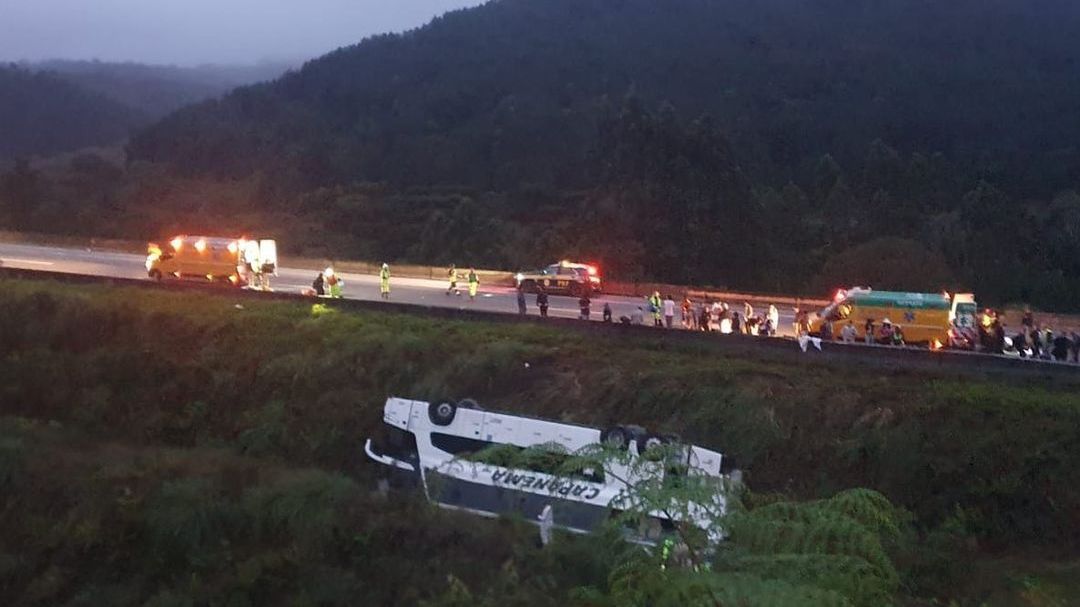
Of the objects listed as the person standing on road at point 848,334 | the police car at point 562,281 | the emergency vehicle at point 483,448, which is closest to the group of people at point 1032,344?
the person standing on road at point 848,334

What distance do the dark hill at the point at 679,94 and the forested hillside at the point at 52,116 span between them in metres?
35.7

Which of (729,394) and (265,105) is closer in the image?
(729,394)

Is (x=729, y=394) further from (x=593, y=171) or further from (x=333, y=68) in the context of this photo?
(x=333, y=68)

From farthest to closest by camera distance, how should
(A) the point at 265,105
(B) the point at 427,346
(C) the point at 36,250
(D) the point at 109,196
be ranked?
(A) the point at 265,105, (D) the point at 109,196, (C) the point at 36,250, (B) the point at 427,346

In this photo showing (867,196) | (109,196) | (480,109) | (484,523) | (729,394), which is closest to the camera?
(484,523)

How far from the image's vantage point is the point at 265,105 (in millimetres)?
126438

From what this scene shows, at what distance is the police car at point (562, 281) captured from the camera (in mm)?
37781

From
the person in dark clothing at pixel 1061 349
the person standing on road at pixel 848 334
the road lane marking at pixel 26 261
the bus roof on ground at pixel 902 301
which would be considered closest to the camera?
the person in dark clothing at pixel 1061 349

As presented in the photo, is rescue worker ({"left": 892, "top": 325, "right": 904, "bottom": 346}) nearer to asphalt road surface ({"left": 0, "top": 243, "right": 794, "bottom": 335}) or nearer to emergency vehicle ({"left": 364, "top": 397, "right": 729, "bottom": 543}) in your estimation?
asphalt road surface ({"left": 0, "top": 243, "right": 794, "bottom": 335})

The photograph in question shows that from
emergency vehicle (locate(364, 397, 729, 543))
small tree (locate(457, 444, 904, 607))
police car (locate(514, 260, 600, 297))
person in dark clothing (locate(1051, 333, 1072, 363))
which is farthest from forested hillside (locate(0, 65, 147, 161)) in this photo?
small tree (locate(457, 444, 904, 607))

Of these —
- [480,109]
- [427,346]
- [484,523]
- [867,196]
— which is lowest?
[484,523]

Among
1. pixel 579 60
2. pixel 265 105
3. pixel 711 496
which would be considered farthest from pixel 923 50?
pixel 711 496

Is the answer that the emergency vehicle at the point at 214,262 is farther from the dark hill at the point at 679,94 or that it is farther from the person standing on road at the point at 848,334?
the dark hill at the point at 679,94

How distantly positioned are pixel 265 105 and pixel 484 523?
120 meters
